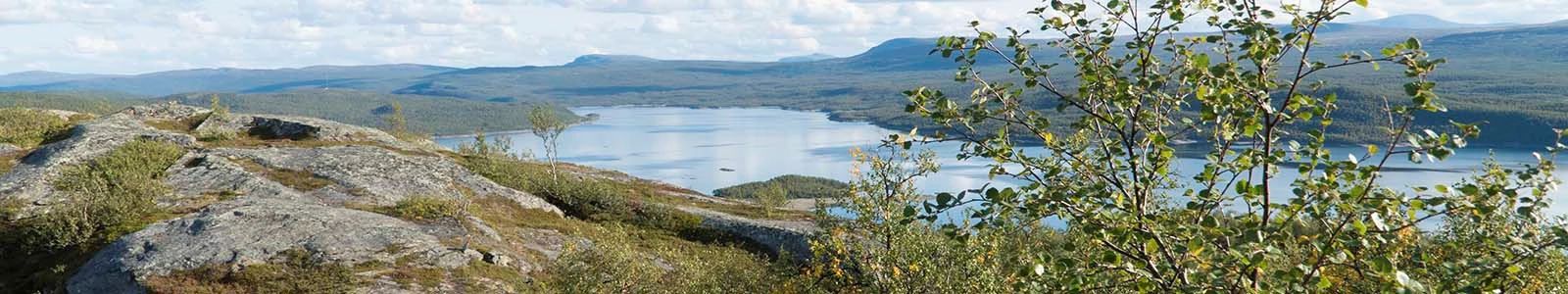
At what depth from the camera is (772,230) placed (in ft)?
173

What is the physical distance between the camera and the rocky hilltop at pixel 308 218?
2770 centimetres

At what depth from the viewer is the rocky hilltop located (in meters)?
27.7

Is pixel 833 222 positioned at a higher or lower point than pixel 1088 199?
lower

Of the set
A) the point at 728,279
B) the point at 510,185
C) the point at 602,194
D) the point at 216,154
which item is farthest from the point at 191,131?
the point at 728,279

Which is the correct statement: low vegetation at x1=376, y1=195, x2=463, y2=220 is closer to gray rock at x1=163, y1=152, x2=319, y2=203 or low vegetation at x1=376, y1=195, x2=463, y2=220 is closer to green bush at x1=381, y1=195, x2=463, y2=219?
green bush at x1=381, y1=195, x2=463, y2=219

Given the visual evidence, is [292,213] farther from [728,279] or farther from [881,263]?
[881,263]

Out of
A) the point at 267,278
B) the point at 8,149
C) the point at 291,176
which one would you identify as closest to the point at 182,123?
the point at 8,149

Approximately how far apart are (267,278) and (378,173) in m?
24.8

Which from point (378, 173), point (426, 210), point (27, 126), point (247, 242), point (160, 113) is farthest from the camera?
point (160, 113)

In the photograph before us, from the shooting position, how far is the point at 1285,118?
7008 millimetres

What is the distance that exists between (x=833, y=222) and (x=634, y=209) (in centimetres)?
3807

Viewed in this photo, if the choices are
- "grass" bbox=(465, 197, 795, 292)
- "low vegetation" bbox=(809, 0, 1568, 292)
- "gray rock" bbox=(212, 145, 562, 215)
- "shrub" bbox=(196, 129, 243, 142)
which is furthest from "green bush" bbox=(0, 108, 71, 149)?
"low vegetation" bbox=(809, 0, 1568, 292)

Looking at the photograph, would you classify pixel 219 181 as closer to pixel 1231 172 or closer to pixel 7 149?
pixel 7 149

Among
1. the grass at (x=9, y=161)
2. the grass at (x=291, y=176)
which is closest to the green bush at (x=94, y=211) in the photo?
the grass at (x=291, y=176)
